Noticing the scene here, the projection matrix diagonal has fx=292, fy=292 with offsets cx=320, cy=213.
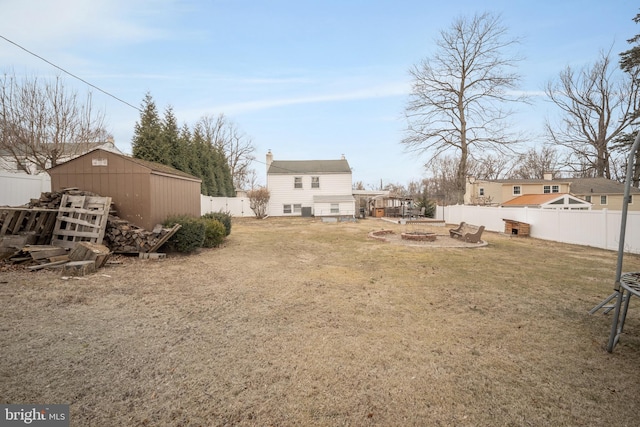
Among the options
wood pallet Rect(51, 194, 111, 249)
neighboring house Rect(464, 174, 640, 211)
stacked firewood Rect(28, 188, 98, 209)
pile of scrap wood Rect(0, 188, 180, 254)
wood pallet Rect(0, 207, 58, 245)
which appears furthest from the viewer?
neighboring house Rect(464, 174, 640, 211)

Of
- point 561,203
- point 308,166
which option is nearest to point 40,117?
point 308,166

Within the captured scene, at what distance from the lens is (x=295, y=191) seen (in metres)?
32.2

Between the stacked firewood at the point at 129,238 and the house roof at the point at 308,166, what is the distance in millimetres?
24393

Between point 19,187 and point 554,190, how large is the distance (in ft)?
144

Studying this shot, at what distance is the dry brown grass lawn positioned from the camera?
2.35 m

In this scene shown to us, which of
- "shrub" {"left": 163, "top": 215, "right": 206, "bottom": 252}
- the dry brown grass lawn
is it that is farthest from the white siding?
the dry brown grass lawn

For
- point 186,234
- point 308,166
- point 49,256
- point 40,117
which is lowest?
point 49,256

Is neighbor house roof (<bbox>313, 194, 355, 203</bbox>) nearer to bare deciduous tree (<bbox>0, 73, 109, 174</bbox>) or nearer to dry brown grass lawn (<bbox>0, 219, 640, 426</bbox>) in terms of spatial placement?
bare deciduous tree (<bbox>0, 73, 109, 174</bbox>)

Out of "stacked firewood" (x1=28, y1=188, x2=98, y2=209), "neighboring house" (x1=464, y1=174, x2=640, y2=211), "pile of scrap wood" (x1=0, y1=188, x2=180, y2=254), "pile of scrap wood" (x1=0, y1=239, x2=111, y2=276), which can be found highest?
"neighboring house" (x1=464, y1=174, x2=640, y2=211)

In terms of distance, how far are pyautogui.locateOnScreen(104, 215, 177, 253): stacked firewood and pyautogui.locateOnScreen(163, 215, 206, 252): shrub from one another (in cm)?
50

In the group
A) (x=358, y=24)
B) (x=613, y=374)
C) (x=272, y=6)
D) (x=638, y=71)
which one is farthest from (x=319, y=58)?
(x=638, y=71)

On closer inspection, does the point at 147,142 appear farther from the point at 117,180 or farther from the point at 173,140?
the point at 117,180

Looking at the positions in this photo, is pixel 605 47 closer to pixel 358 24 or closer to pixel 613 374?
pixel 358 24

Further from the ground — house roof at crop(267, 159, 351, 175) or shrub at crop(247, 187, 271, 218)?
A: house roof at crop(267, 159, 351, 175)
